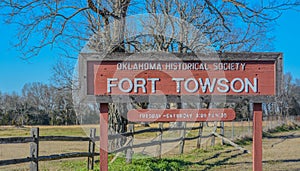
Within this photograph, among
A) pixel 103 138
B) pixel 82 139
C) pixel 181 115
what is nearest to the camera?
pixel 181 115

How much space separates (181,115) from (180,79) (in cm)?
57

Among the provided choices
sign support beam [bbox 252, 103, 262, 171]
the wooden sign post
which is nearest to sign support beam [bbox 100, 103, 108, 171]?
the wooden sign post

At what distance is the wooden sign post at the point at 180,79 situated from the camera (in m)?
5.75

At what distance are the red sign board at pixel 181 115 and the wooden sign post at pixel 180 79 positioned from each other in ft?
0.37

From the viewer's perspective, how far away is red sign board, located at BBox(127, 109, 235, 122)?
18.5 ft

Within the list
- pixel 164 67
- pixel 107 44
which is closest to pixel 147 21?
pixel 107 44

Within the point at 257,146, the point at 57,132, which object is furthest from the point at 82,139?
the point at 57,132

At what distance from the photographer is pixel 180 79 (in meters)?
5.81

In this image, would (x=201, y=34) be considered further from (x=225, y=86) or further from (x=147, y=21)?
(x=225, y=86)

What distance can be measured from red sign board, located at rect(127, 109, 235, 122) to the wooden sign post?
112 millimetres

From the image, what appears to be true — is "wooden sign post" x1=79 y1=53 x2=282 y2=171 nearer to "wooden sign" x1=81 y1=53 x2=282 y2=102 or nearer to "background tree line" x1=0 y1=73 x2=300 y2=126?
"wooden sign" x1=81 y1=53 x2=282 y2=102

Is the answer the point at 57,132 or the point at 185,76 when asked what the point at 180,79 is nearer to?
the point at 185,76

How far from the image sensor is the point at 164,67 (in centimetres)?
579

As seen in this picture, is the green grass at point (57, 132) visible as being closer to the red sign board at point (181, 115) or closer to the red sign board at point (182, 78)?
the red sign board at point (182, 78)
